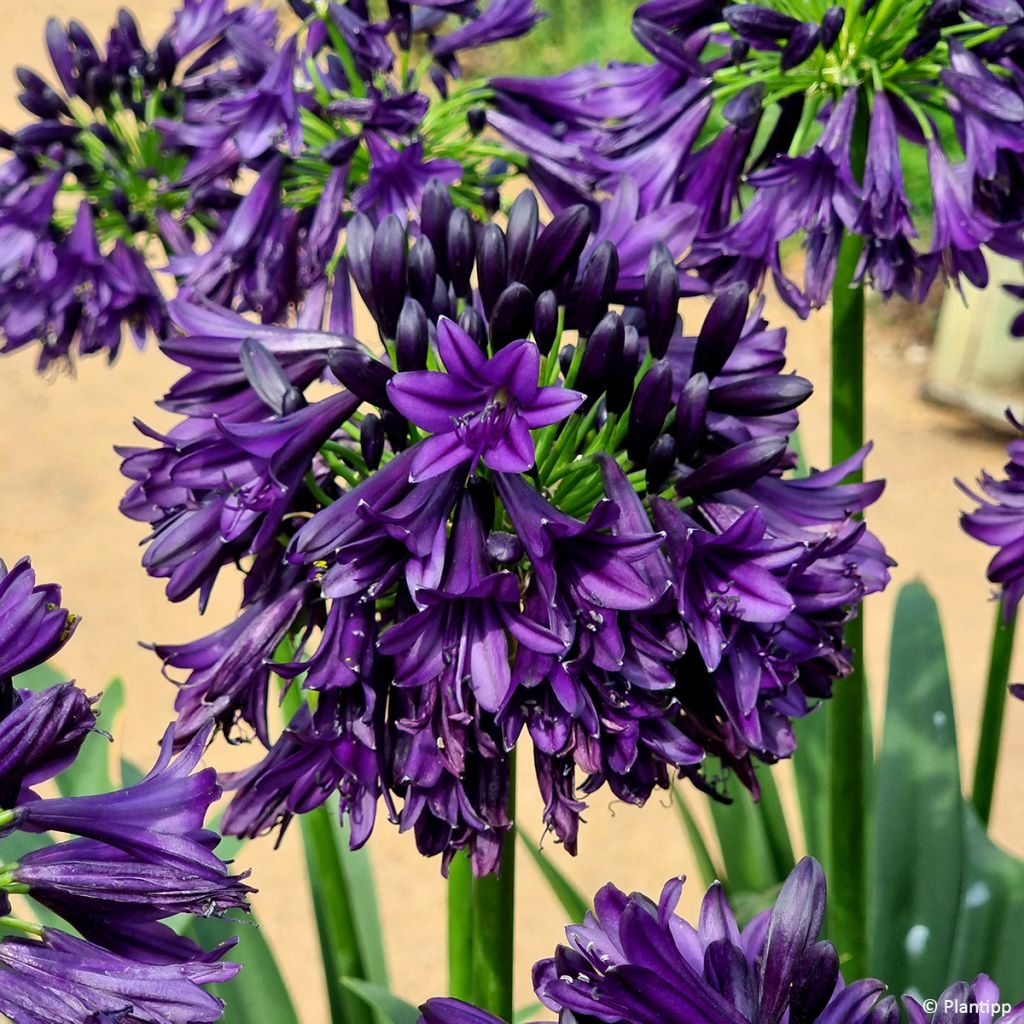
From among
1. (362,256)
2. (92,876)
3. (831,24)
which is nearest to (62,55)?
(362,256)

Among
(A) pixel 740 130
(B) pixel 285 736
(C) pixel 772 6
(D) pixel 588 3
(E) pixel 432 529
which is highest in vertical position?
(D) pixel 588 3

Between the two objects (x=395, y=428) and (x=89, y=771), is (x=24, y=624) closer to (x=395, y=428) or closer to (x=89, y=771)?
(x=395, y=428)

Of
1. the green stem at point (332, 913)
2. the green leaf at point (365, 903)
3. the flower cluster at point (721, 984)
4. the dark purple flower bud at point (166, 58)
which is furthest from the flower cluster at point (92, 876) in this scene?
the dark purple flower bud at point (166, 58)

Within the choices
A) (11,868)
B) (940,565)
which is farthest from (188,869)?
(940,565)

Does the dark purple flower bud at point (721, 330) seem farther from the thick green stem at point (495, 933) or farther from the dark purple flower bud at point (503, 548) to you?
the thick green stem at point (495, 933)

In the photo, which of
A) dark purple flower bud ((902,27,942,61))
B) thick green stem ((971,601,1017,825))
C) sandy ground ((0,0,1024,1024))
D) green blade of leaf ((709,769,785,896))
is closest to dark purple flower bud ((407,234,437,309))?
dark purple flower bud ((902,27,942,61))

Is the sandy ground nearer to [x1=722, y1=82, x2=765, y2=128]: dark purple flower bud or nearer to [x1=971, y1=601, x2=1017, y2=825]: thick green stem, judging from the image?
[x1=971, y1=601, x2=1017, y2=825]: thick green stem

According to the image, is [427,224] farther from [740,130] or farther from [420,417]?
[740,130]
